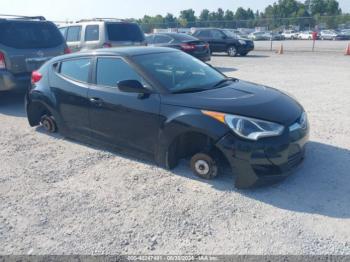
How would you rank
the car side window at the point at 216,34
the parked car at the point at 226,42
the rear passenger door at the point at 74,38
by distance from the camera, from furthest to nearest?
the car side window at the point at 216,34
the parked car at the point at 226,42
the rear passenger door at the point at 74,38

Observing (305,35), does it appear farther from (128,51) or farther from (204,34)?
(128,51)

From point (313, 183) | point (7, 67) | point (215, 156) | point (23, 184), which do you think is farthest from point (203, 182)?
point (7, 67)

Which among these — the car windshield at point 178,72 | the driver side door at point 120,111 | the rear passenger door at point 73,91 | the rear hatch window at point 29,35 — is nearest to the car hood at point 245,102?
the car windshield at point 178,72

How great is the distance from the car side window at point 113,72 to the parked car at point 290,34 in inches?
1779

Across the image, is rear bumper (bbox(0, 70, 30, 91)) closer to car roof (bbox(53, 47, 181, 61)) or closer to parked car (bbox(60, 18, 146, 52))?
car roof (bbox(53, 47, 181, 61))

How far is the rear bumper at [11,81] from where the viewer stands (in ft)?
24.1

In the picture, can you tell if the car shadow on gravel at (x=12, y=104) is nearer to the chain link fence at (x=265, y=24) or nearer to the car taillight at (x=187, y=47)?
the car taillight at (x=187, y=47)

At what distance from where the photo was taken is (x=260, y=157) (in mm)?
3635

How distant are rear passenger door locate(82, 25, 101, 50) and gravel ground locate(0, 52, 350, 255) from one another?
19.6ft

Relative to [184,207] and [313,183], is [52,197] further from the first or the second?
[313,183]

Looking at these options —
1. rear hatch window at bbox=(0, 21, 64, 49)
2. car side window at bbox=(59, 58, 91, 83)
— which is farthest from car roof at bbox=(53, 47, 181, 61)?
rear hatch window at bbox=(0, 21, 64, 49)

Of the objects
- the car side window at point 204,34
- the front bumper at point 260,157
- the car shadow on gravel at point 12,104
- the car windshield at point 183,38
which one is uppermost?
the car side window at point 204,34

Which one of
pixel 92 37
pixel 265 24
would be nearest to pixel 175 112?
pixel 92 37

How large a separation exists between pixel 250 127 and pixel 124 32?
26.8ft
